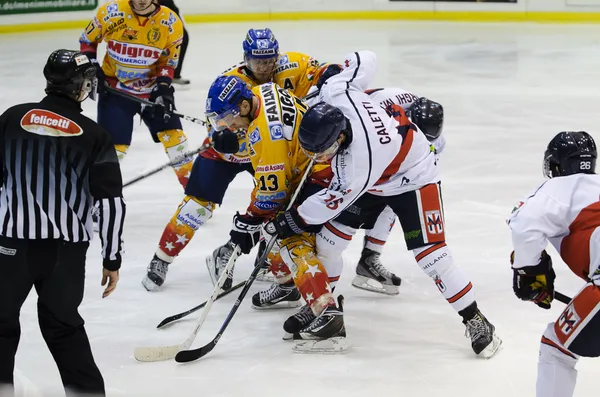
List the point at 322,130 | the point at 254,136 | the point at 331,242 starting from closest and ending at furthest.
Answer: the point at 322,130 → the point at 254,136 → the point at 331,242

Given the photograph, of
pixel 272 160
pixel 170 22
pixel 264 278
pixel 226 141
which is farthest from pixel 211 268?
pixel 170 22

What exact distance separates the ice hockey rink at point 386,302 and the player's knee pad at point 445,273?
217 mm

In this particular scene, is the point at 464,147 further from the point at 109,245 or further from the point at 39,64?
the point at 39,64

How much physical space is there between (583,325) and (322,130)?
110 centimetres

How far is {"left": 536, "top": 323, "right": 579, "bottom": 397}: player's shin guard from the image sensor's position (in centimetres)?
249

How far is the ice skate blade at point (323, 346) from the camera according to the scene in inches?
137

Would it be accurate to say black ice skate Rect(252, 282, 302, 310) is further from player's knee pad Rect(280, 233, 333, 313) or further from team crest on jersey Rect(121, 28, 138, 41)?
team crest on jersey Rect(121, 28, 138, 41)

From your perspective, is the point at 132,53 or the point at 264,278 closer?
the point at 264,278

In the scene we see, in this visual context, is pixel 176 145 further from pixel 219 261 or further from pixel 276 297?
pixel 276 297

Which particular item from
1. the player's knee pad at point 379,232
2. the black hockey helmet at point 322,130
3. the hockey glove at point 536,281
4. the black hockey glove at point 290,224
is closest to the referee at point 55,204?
the black hockey helmet at point 322,130

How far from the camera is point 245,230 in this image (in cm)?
352

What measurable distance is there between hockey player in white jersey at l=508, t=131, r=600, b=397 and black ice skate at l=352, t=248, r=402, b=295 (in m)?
1.59

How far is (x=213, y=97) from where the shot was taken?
3387 mm

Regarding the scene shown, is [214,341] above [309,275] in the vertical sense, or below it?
below
